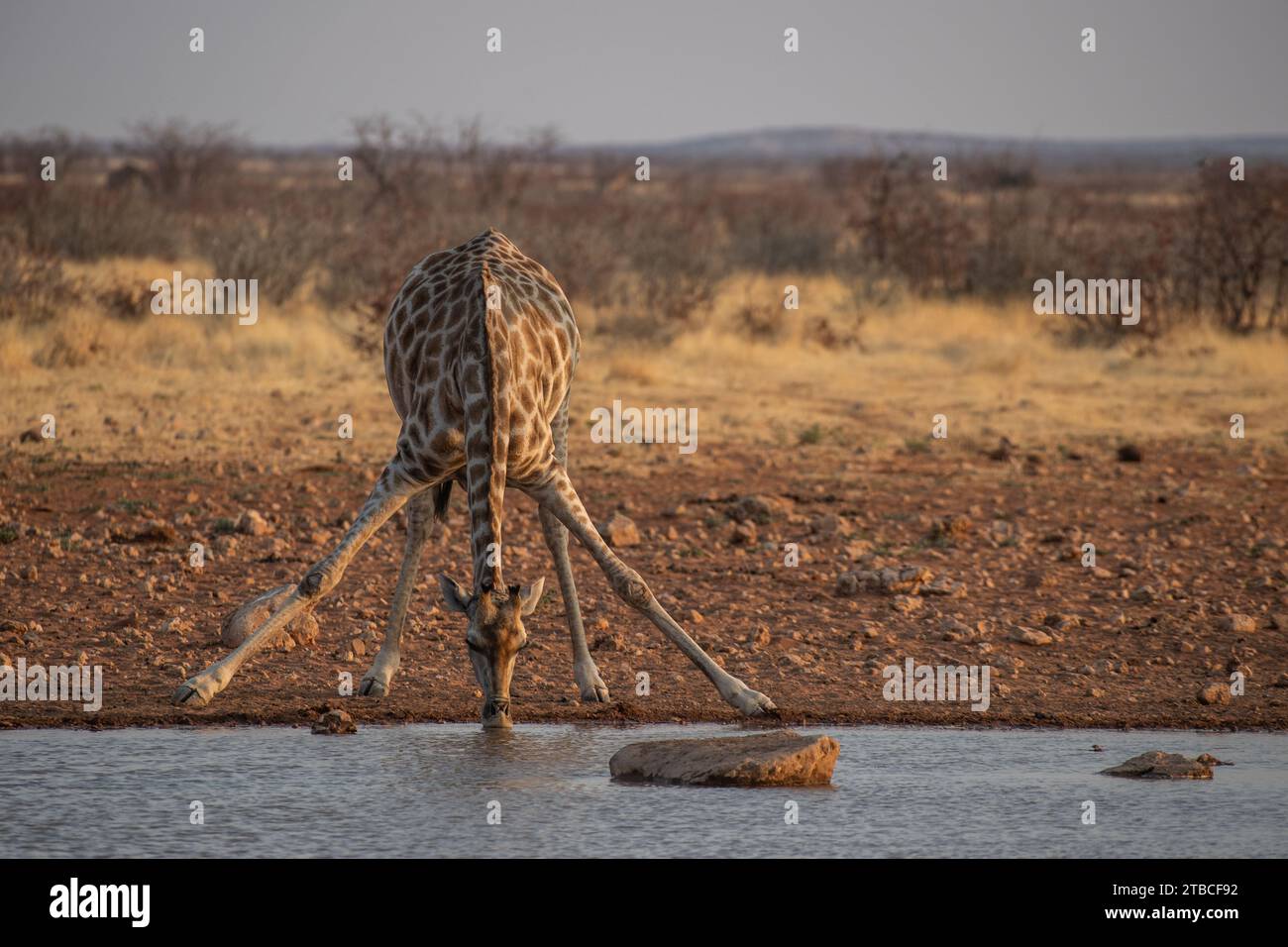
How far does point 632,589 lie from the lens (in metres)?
7.56

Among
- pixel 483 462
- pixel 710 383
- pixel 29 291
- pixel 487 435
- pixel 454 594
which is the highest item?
pixel 29 291

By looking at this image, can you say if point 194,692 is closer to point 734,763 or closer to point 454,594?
point 454,594

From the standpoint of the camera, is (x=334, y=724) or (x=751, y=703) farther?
(x=751, y=703)

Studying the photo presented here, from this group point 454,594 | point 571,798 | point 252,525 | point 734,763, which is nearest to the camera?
point 571,798

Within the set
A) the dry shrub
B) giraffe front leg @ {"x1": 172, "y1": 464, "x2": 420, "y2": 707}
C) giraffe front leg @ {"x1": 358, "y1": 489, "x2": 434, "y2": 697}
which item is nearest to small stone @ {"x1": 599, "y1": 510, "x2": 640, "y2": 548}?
giraffe front leg @ {"x1": 358, "y1": 489, "x2": 434, "y2": 697}

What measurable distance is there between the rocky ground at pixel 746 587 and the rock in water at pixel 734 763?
37.7 inches

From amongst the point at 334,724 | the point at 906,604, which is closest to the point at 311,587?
the point at 334,724

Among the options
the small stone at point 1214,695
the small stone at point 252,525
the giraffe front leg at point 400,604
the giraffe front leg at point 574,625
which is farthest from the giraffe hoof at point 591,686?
the small stone at point 252,525

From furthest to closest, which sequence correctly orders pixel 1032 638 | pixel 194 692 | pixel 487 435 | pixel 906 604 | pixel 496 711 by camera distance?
pixel 906 604 < pixel 1032 638 < pixel 194 692 < pixel 487 435 < pixel 496 711

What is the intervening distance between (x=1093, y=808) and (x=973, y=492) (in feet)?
23.3

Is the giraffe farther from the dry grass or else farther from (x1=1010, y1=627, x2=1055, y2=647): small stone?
the dry grass

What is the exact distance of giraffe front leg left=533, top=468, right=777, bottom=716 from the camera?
7438 millimetres

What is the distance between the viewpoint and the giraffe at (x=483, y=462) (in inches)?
268

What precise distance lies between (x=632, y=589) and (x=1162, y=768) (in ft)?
7.68
